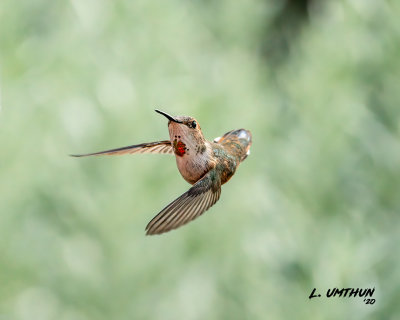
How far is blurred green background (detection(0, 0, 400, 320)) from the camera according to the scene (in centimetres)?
181

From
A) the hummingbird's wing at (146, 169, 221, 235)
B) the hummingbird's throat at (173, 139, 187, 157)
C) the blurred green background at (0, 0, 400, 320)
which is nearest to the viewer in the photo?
the hummingbird's wing at (146, 169, 221, 235)

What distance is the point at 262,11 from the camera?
4359 mm

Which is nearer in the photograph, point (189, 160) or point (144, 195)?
point (189, 160)

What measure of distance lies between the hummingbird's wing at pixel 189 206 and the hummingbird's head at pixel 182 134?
0.11 feet

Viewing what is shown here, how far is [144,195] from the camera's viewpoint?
1.75 m

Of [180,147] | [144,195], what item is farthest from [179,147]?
[144,195]

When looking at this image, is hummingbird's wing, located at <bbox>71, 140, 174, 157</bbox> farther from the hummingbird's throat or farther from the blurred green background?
the blurred green background

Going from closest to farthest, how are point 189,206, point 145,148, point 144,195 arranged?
point 189,206, point 145,148, point 144,195

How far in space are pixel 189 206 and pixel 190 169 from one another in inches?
2.4

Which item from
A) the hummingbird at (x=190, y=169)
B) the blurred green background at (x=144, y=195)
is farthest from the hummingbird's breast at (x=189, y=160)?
the blurred green background at (x=144, y=195)

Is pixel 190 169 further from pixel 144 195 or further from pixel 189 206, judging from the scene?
pixel 144 195

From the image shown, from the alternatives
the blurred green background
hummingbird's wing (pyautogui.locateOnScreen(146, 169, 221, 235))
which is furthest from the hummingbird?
the blurred green background

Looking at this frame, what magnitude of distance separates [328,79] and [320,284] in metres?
1.48

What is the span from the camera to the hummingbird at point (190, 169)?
65cm
